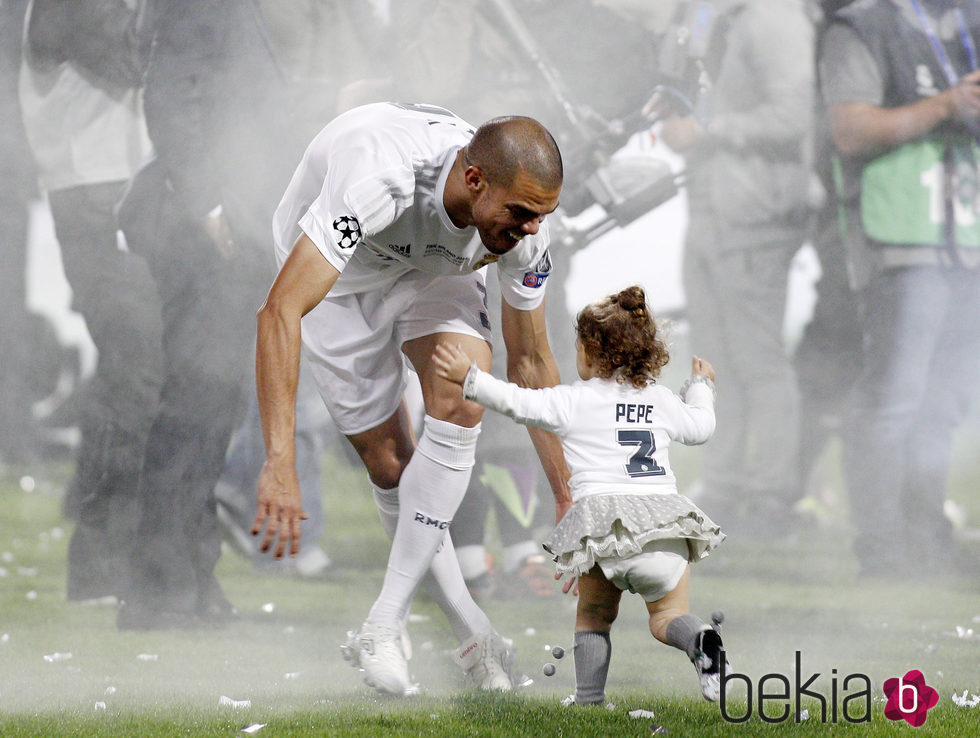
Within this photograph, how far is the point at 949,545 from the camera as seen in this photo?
4871 mm

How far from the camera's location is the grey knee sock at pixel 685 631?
243 cm

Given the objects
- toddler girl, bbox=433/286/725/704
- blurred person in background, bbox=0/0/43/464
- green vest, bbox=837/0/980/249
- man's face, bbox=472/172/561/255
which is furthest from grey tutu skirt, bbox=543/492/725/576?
green vest, bbox=837/0/980/249

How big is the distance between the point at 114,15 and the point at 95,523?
1.92 m

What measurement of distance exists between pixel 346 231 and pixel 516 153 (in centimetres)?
42

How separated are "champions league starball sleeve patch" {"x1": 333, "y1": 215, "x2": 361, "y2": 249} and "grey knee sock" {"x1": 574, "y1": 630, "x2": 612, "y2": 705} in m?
1.06

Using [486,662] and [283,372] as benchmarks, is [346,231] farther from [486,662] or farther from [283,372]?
[486,662]

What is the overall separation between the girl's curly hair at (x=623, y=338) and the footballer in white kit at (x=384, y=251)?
29cm

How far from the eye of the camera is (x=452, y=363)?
2.54 meters

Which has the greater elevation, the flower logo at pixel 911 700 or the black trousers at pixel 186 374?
the black trousers at pixel 186 374

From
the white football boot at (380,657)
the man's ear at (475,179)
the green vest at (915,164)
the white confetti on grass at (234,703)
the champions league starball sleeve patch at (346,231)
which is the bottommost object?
the white confetti on grass at (234,703)

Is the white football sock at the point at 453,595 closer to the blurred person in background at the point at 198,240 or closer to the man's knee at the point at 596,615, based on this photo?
the man's knee at the point at 596,615

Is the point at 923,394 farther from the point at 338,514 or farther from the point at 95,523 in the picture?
the point at 95,523

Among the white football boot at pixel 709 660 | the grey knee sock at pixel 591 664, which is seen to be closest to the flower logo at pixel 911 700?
the white football boot at pixel 709 660

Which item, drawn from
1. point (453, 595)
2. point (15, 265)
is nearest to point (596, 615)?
point (453, 595)
